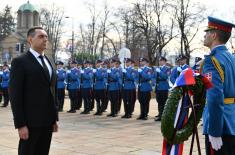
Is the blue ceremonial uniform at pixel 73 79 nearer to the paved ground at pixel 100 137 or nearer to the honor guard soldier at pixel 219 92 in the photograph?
the paved ground at pixel 100 137

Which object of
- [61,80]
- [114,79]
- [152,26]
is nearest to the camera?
[114,79]

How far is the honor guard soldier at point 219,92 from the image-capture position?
3734mm

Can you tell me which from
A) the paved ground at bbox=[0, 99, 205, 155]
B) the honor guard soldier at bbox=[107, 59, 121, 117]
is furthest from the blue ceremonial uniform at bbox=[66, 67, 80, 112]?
the paved ground at bbox=[0, 99, 205, 155]

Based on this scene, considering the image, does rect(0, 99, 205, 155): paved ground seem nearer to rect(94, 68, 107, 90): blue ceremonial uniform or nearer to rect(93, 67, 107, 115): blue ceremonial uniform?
rect(93, 67, 107, 115): blue ceremonial uniform

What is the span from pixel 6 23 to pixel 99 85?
2606 inches

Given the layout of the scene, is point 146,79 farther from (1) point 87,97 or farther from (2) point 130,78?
(1) point 87,97

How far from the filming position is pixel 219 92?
3.70 m

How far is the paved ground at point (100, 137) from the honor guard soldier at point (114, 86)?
96 cm

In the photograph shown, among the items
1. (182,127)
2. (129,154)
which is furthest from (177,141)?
(129,154)

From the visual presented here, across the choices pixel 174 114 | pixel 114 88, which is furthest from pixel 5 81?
pixel 174 114

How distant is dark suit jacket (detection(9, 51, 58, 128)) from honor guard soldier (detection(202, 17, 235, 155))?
1.71 meters

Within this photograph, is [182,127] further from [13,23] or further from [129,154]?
[13,23]

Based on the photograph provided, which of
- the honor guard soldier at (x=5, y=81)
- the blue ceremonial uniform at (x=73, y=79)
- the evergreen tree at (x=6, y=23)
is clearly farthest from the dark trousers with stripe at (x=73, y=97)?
the evergreen tree at (x=6, y=23)

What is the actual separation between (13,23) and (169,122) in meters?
78.3
